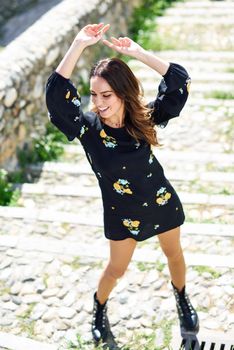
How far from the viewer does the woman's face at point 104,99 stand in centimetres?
295

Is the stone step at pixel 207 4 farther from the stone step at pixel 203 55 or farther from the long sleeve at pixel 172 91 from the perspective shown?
the long sleeve at pixel 172 91

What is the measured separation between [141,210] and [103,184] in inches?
11.0

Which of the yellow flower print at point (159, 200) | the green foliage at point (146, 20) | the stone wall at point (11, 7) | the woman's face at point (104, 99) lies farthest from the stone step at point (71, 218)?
the stone wall at point (11, 7)

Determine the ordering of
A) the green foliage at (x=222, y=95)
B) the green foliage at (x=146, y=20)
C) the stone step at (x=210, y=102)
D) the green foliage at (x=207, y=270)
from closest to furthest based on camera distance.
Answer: the green foliage at (x=207, y=270) < the stone step at (x=210, y=102) < the green foliage at (x=222, y=95) < the green foliage at (x=146, y=20)

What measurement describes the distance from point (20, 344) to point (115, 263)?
925mm

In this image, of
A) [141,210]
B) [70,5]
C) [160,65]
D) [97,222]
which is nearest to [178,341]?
[141,210]

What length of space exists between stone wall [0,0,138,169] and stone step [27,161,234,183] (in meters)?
0.37

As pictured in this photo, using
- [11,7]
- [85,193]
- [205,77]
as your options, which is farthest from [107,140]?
[11,7]

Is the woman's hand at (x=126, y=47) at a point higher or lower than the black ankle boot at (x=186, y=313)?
higher

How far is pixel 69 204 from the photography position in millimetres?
5488

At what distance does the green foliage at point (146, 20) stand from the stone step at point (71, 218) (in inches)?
172

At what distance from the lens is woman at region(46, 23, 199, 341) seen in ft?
9.73

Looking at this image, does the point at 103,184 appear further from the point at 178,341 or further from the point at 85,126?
the point at 178,341

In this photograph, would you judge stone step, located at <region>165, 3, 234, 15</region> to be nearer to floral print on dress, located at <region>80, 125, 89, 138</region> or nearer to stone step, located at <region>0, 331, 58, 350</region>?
floral print on dress, located at <region>80, 125, 89, 138</region>
